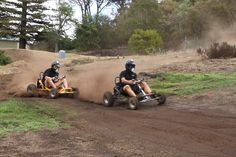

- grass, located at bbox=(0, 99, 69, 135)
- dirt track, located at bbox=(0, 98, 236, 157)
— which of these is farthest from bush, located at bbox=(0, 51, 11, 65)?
dirt track, located at bbox=(0, 98, 236, 157)

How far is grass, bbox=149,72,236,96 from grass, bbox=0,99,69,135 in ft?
17.4

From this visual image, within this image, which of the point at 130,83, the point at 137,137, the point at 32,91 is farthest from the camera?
the point at 32,91

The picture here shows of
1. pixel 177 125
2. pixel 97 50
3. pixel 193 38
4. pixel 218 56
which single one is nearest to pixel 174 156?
pixel 177 125

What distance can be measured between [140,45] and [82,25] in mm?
16994

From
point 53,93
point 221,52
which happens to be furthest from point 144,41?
point 53,93

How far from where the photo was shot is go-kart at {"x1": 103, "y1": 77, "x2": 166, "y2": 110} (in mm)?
17219

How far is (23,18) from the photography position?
63156mm

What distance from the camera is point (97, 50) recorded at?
62875mm

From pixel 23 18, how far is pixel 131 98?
47871 millimetres

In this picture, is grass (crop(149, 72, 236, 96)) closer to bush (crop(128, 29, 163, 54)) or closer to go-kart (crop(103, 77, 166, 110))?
go-kart (crop(103, 77, 166, 110))

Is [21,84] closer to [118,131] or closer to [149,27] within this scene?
[118,131]

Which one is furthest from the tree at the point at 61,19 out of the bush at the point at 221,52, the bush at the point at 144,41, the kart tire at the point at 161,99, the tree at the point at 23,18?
the kart tire at the point at 161,99

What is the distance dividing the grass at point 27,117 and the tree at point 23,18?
45799mm

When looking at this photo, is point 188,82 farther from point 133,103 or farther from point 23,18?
point 23,18
